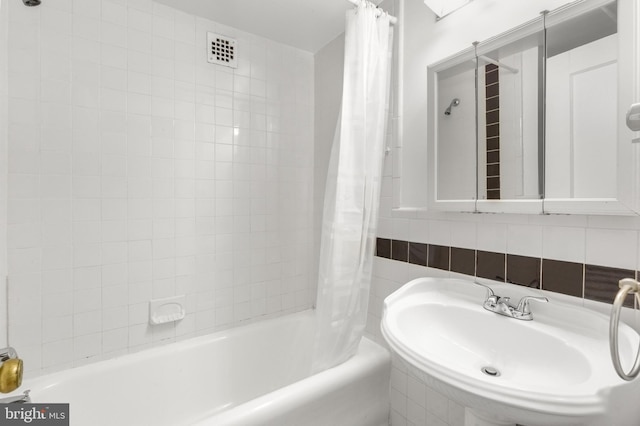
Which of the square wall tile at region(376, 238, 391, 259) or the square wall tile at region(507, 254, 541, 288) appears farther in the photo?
the square wall tile at region(376, 238, 391, 259)

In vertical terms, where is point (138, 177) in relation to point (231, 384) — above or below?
above

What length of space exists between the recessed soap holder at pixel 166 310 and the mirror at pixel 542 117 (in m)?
1.40

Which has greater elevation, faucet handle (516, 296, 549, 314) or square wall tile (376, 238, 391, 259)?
square wall tile (376, 238, 391, 259)

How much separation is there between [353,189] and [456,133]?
18.8 inches

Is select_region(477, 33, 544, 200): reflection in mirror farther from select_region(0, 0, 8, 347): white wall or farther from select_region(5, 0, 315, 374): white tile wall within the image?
select_region(0, 0, 8, 347): white wall

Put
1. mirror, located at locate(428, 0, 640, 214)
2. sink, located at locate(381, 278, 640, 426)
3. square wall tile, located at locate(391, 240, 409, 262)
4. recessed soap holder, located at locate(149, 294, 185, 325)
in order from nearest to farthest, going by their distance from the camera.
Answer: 1. sink, located at locate(381, 278, 640, 426)
2. mirror, located at locate(428, 0, 640, 214)
3. square wall tile, located at locate(391, 240, 409, 262)
4. recessed soap holder, located at locate(149, 294, 185, 325)


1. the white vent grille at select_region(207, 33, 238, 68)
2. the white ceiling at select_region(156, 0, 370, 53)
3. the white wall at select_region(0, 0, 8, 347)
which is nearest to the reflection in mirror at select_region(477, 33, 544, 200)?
the white ceiling at select_region(156, 0, 370, 53)

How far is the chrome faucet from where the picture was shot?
36.9 inches

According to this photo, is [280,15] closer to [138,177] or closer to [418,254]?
[138,177]

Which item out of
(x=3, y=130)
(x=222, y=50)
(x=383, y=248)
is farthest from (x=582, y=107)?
(x=3, y=130)

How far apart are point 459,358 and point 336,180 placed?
797 millimetres

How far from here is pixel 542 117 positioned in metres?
0.97

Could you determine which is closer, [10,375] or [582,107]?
[10,375]

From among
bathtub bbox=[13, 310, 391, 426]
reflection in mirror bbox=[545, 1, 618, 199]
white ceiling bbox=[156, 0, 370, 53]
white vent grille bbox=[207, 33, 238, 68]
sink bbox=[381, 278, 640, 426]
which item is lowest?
bathtub bbox=[13, 310, 391, 426]
